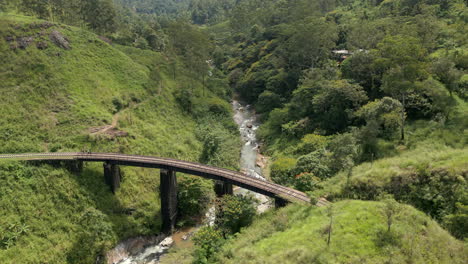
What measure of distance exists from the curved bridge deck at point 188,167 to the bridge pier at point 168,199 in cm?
155

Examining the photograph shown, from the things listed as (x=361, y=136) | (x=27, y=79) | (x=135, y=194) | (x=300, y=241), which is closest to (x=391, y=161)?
(x=361, y=136)

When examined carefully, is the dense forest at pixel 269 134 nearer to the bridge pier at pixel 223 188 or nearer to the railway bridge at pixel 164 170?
the railway bridge at pixel 164 170

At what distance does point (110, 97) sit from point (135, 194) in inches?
1089

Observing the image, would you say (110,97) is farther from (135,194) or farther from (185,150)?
(135,194)

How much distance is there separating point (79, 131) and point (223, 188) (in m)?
29.4

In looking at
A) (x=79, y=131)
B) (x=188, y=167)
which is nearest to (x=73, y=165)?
(x=79, y=131)

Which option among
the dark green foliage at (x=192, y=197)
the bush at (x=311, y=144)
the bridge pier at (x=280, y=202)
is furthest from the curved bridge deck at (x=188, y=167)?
the bush at (x=311, y=144)

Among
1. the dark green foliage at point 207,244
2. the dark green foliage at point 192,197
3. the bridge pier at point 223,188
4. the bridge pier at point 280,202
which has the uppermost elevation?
the bridge pier at point 280,202

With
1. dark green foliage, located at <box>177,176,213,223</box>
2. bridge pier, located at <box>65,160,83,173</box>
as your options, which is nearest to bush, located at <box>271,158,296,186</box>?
dark green foliage, located at <box>177,176,213,223</box>

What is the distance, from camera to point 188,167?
4338cm

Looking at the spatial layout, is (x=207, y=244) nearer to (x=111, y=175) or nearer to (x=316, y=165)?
(x=111, y=175)

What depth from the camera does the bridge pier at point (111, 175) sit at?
45844mm

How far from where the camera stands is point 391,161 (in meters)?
38.1

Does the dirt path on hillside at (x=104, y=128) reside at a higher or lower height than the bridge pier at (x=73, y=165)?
higher
